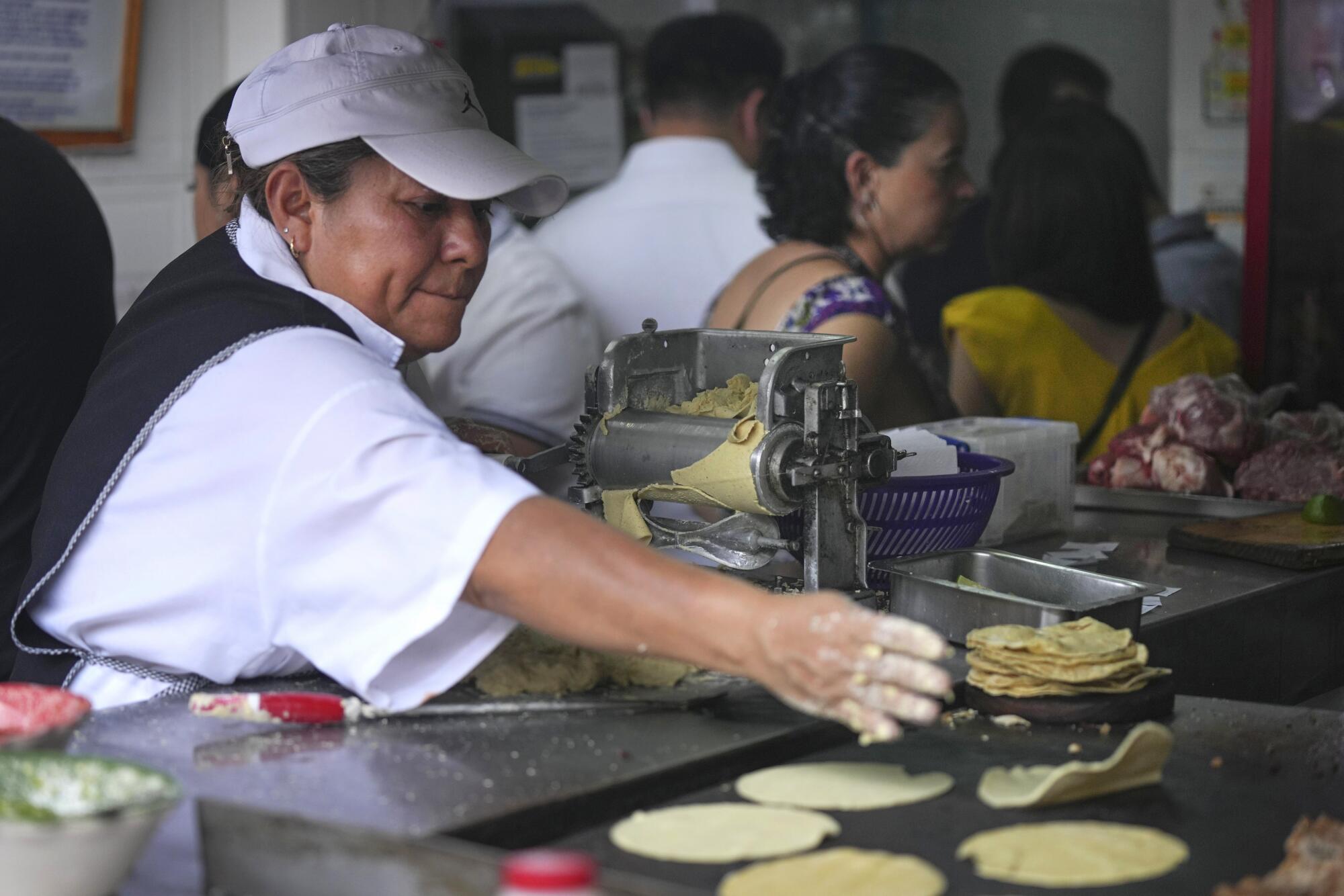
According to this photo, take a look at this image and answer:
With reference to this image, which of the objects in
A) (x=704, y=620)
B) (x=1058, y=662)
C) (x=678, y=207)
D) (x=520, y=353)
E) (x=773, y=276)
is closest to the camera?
(x=704, y=620)

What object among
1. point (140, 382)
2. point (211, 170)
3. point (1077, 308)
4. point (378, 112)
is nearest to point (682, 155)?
point (1077, 308)

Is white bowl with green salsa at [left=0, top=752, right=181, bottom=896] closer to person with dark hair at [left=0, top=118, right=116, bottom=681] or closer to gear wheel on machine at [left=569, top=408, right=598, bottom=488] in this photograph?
gear wheel on machine at [left=569, top=408, right=598, bottom=488]

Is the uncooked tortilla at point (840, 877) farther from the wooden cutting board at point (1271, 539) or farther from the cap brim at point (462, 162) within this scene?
the wooden cutting board at point (1271, 539)

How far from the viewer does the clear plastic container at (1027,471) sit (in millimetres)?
3027

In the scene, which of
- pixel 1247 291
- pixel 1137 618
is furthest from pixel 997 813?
pixel 1247 291

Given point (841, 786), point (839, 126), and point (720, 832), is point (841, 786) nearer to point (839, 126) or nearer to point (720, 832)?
point (720, 832)

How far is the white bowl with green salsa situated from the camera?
128 centimetres

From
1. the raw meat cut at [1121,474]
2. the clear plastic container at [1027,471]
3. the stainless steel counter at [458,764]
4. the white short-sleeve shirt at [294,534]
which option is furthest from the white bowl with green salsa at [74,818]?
the raw meat cut at [1121,474]

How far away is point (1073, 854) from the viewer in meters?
1.51

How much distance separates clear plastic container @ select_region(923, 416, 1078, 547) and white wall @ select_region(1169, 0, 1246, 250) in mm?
3393

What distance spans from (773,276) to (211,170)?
1.34 m

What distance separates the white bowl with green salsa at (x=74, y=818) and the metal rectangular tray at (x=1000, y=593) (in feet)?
4.05

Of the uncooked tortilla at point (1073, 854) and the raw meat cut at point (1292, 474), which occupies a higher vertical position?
the uncooked tortilla at point (1073, 854)

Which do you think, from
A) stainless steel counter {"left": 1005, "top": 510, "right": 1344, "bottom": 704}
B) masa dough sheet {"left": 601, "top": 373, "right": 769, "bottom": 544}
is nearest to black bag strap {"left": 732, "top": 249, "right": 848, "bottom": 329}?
stainless steel counter {"left": 1005, "top": 510, "right": 1344, "bottom": 704}
